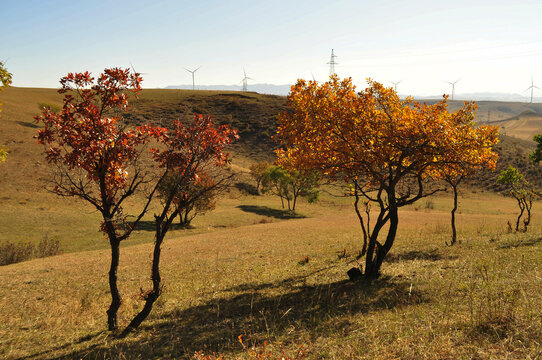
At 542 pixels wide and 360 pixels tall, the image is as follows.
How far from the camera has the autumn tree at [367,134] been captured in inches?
528

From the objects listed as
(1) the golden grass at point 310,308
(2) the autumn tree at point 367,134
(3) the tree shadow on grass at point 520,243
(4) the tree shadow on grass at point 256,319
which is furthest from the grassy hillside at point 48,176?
(3) the tree shadow on grass at point 520,243

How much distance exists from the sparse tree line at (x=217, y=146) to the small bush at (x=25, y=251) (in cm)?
2662

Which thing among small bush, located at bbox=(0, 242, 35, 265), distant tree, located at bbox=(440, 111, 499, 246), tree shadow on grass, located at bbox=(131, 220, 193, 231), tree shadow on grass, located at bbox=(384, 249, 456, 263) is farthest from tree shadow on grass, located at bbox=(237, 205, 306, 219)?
distant tree, located at bbox=(440, 111, 499, 246)

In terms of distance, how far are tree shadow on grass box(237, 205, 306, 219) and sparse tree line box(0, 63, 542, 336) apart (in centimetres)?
5156

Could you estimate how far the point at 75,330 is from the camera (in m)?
11.7

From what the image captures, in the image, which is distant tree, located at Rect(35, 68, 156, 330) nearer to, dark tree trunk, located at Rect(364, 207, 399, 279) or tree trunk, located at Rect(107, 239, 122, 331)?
tree trunk, located at Rect(107, 239, 122, 331)

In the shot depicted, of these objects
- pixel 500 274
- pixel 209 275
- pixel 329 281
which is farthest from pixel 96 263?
pixel 500 274

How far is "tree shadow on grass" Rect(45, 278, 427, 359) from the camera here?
341 inches

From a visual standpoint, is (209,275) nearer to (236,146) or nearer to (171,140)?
(171,140)

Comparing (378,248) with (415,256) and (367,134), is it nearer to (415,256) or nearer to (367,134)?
(367,134)

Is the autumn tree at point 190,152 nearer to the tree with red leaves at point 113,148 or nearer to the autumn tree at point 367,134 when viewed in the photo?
the tree with red leaves at point 113,148

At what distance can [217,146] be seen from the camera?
11.7 m

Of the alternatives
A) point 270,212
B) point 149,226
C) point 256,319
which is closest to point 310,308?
point 256,319

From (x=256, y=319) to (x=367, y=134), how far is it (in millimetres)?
8451
